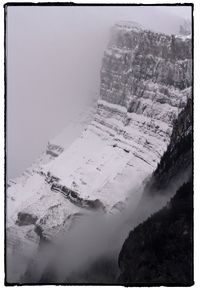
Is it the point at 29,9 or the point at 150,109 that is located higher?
the point at 29,9

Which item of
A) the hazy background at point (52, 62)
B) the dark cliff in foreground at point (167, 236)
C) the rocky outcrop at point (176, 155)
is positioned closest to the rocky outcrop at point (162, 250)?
the dark cliff in foreground at point (167, 236)

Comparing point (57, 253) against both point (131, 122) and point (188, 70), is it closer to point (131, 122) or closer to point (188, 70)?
point (131, 122)

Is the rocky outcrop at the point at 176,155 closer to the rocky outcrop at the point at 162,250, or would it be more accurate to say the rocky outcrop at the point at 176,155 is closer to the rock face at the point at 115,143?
the rock face at the point at 115,143

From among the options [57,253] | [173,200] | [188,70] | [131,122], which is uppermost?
[188,70]

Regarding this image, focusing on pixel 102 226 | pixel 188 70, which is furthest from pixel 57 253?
pixel 188 70

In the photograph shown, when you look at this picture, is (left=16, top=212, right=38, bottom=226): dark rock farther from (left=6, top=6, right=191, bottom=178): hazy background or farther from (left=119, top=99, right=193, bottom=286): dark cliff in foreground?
(left=119, top=99, right=193, bottom=286): dark cliff in foreground

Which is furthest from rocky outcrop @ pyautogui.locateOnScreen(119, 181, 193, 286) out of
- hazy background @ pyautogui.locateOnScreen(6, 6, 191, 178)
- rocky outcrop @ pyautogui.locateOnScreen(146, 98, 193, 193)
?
hazy background @ pyautogui.locateOnScreen(6, 6, 191, 178)

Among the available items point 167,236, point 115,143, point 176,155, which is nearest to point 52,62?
point 115,143
